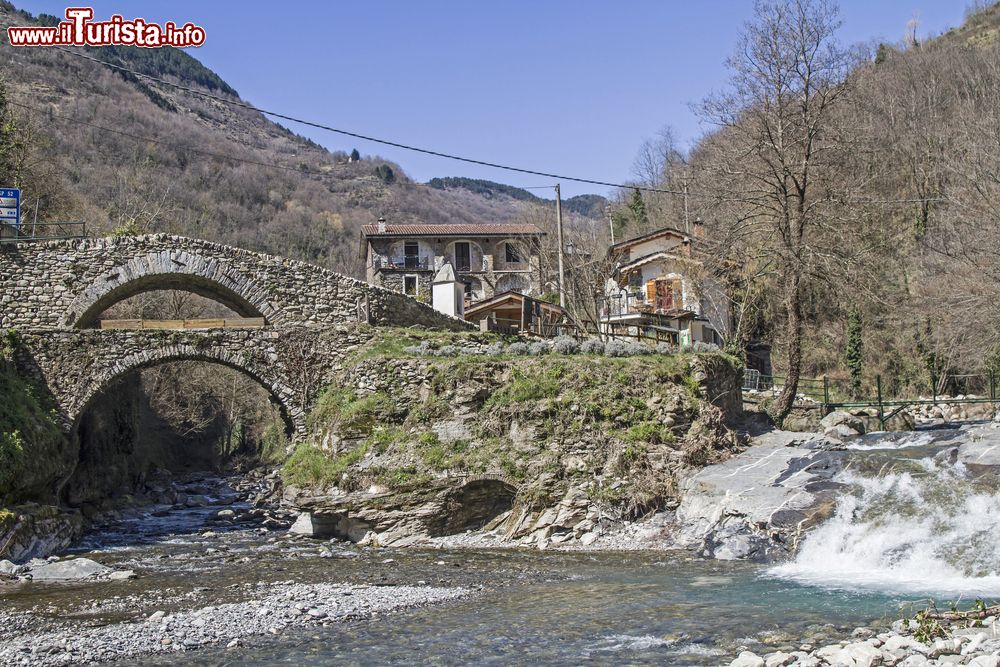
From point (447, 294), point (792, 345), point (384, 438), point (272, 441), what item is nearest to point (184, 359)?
point (384, 438)

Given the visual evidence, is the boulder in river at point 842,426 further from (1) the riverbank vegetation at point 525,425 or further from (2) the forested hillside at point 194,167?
(2) the forested hillside at point 194,167

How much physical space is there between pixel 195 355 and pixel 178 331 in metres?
0.71

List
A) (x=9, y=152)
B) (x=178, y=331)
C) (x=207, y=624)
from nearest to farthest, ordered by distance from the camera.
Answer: (x=207, y=624) < (x=178, y=331) < (x=9, y=152)

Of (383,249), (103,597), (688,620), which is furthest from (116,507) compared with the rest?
(383,249)

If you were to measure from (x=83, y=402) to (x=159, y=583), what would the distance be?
861 centimetres

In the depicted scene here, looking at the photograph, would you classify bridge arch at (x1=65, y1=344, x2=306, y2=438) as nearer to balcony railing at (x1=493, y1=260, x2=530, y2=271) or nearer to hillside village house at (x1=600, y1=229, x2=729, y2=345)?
hillside village house at (x1=600, y1=229, x2=729, y2=345)

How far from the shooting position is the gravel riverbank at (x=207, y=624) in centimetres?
1047

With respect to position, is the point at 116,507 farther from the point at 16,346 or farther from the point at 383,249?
the point at 383,249

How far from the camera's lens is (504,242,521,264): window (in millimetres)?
56969

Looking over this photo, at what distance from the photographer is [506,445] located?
19.2 meters

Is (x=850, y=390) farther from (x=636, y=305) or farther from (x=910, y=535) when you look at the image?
(x=910, y=535)

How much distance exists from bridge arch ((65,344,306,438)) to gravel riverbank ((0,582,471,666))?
911 centimetres

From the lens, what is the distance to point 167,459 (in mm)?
38875

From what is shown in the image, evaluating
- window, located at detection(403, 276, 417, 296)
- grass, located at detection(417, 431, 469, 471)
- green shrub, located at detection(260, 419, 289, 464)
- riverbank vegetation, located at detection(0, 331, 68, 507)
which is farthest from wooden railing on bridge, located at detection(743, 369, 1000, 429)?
window, located at detection(403, 276, 417, 296)
